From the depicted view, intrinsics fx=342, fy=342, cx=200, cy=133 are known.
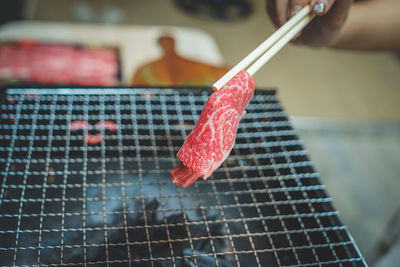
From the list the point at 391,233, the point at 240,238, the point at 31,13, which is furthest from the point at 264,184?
the point at 31,13

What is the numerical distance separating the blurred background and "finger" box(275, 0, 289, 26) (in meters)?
0.18

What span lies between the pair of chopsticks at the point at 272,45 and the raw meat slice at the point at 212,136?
44 mm

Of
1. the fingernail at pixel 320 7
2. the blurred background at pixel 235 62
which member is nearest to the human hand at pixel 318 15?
the fingernail at pixel 320 7

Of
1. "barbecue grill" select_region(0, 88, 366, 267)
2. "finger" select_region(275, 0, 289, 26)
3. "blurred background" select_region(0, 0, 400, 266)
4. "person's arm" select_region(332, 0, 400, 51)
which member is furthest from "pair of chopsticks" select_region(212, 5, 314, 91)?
"person's arm" select_region(332, 0, 400, 51)

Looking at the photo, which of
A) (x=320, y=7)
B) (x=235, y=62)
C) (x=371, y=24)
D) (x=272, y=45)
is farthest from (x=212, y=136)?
(x=235, y=62)

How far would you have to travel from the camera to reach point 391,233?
1965mm

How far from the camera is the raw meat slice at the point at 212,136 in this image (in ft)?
3.37

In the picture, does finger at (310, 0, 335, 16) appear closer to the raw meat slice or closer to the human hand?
the human hand

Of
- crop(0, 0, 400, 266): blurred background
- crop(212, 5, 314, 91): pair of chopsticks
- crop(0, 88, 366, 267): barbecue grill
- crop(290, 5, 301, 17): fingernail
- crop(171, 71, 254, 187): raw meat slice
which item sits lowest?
crop(0, 0, 400, 266): blurred background

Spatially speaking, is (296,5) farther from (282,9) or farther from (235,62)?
(235,62)

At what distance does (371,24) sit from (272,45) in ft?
3.34

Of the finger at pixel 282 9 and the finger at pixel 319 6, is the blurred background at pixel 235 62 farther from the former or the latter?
the finger at pixel 319 6

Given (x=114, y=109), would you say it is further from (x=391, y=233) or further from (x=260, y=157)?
(x=391, y=233)

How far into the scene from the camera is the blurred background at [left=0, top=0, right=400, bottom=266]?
2.20 meters
